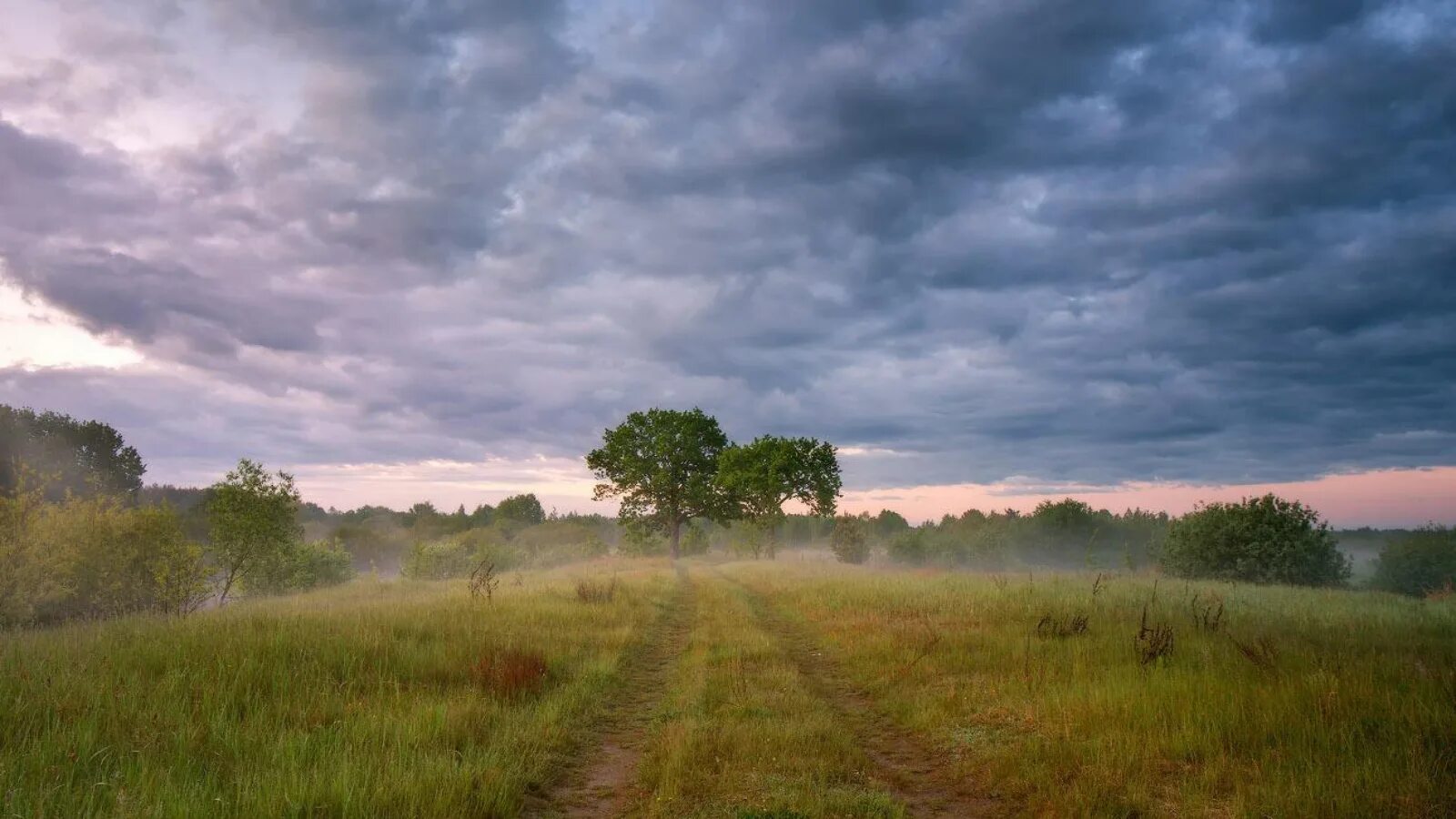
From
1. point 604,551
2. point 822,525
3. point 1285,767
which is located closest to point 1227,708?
point 1285,767

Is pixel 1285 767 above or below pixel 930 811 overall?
above

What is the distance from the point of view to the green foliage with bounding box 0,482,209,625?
18.6 meters

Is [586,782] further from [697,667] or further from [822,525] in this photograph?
[822,525]

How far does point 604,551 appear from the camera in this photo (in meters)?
78.7

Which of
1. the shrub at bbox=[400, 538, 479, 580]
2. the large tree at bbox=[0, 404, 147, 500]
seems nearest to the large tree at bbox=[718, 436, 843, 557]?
the shrub at bbox=[400, 538, 479, 580]

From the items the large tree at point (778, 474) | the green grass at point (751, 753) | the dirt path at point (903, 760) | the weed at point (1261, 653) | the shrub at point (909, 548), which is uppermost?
the large tree at point (778, 474)

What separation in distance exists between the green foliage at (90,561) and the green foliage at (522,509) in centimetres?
13168

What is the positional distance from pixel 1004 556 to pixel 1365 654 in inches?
3645

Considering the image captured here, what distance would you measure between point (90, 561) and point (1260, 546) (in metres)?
55.4

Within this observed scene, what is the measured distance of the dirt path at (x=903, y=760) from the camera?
6.99m

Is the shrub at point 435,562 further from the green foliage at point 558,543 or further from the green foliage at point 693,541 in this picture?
the green foliage at point 693,541

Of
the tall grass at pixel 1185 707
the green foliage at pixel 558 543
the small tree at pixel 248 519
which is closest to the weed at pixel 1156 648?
the tall grass at pixel 1185 707

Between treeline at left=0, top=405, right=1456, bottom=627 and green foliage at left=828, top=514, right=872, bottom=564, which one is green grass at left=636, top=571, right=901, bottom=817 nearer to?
treeline at left=0, top=405, right=1456, bottom=627

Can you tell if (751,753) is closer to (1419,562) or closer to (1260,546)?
(1260,546)
